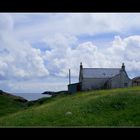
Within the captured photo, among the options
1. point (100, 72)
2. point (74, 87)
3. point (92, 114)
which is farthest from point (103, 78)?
point (92, 114)

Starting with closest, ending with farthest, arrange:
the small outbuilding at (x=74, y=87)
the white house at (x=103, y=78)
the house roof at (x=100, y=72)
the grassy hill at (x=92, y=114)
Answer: the grassy hill at (x=92, y=114)
the white house at (x=103, y=78)
the small outbuilding at (x=74, y=87)
the house roof at (x=100, y=72)

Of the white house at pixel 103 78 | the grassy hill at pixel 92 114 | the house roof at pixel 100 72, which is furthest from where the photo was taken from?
the house roof at pixel 100 72

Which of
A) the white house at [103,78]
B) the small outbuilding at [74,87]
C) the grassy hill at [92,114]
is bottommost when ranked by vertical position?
the grassy hill at [92,114]

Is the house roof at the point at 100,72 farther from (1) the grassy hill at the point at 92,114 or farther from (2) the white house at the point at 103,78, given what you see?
(1) the grassy hill at the point at 92,114

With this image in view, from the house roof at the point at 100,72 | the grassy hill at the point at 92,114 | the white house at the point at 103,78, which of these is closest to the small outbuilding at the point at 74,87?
the white house at the point at 103,78

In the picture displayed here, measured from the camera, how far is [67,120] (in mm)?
22828

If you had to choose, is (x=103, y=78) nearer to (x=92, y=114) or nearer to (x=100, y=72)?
(x=100, y=72)

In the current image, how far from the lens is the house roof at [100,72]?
54.2 m

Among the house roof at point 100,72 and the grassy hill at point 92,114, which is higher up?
the house roof at point 100,72

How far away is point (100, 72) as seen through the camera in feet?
183

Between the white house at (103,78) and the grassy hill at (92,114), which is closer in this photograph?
the grassy hill at (92,114)
